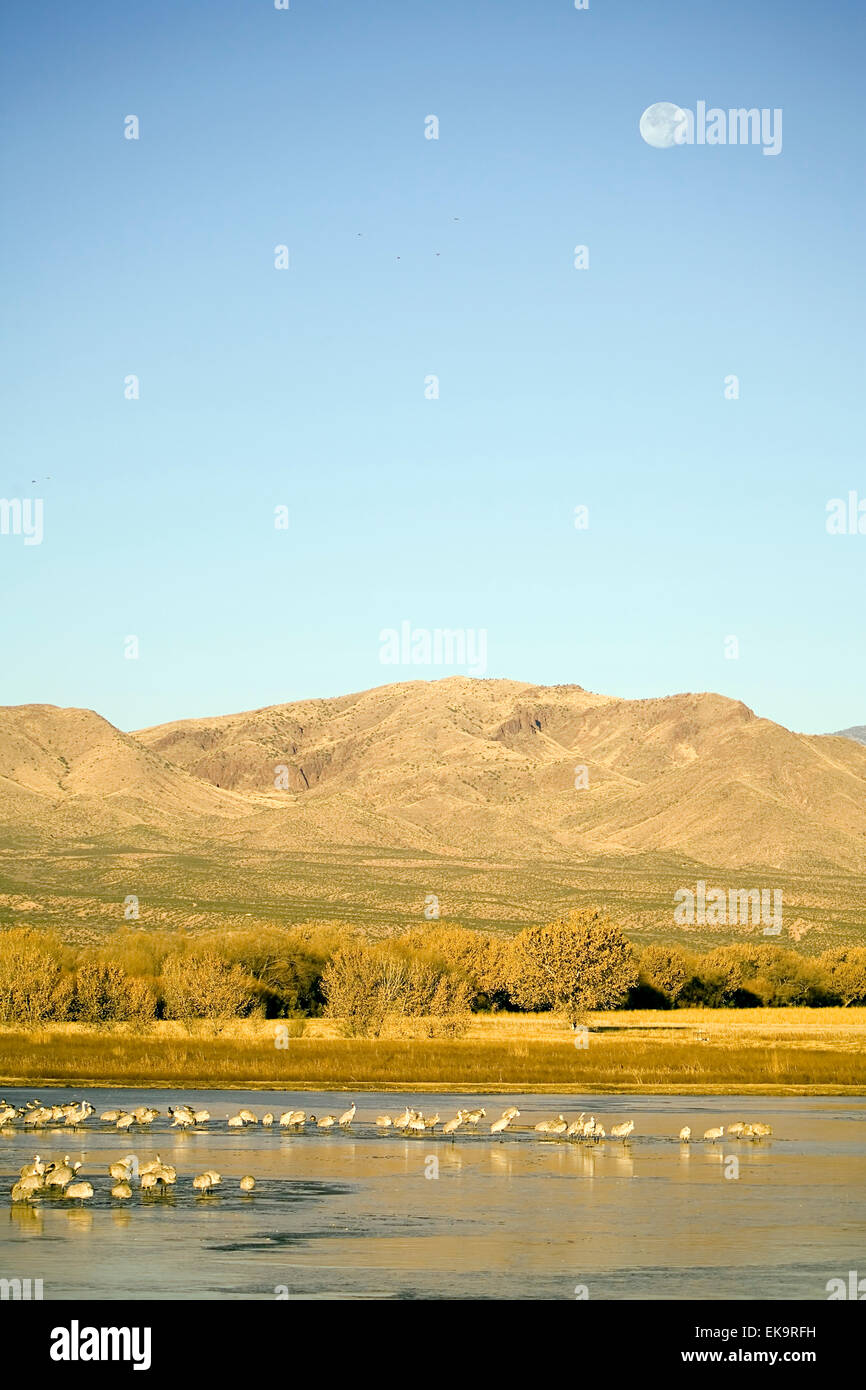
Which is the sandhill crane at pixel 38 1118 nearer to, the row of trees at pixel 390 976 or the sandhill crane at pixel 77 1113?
the sandhill crane at pixel 77 1113

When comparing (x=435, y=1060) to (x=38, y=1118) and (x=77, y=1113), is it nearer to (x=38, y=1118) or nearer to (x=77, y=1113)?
(x=77, y=1113)

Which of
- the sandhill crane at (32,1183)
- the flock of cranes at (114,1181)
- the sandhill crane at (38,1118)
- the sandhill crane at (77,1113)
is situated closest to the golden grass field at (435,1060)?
the sandhill crane at (77,1113)

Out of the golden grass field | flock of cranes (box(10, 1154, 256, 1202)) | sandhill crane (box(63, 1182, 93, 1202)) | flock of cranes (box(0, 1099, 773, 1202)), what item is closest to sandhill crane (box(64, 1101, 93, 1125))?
flock of cranes (box(0, 1099, 773, 1202))

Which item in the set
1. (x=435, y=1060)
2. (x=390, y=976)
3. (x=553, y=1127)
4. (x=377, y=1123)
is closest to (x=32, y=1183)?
(x=377, y=1123)

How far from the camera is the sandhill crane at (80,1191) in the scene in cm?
2494

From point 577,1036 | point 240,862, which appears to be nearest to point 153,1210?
point 577,1036

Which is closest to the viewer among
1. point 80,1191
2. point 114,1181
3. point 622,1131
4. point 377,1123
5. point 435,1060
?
point 80,1191

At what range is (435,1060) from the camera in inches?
2146

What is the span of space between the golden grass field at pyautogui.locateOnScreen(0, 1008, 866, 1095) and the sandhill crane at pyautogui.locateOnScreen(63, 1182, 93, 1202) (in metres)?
22.1

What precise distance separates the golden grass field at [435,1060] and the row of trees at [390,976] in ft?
6.49

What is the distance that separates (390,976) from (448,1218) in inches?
1942

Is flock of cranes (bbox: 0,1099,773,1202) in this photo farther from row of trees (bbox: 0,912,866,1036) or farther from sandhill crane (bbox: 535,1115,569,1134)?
row of trees (bbox: 0,912,866,1036)
